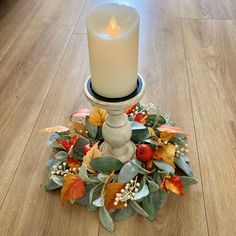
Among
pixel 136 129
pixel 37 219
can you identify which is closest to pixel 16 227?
pixel 37 219

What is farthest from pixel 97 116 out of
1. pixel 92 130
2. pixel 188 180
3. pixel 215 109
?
pixel 215 109

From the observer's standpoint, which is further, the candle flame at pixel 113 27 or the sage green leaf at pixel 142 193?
the sage green leaf at pixel 142 193

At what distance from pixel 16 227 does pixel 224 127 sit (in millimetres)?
609

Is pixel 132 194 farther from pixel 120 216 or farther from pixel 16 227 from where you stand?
pixel 16 227

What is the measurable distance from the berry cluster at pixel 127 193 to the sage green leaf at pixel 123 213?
2cm

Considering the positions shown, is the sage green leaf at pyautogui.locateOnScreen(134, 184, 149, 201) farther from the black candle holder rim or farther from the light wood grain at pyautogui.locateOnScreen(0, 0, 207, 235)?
the black candle holder rim

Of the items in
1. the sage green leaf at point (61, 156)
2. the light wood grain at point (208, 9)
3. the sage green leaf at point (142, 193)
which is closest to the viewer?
the sage green leaf at point (142, 193)

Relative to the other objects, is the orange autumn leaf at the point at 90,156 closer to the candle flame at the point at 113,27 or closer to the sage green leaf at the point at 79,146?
the sage green leaf at the point at 79,146

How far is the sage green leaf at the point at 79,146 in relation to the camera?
73 cm

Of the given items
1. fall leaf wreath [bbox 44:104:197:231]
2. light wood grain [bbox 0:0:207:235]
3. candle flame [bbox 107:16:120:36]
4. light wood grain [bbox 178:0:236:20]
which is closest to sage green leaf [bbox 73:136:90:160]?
fall leaf wreath [bbox 44:104:197:231]

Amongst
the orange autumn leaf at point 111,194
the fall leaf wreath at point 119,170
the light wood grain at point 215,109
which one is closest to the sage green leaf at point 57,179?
Result: the fall leaf wreath at point 119,170

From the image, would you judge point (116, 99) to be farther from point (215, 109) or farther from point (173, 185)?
point (215, 109)

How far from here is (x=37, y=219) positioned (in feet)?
2.17

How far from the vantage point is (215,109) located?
3.03 ft
